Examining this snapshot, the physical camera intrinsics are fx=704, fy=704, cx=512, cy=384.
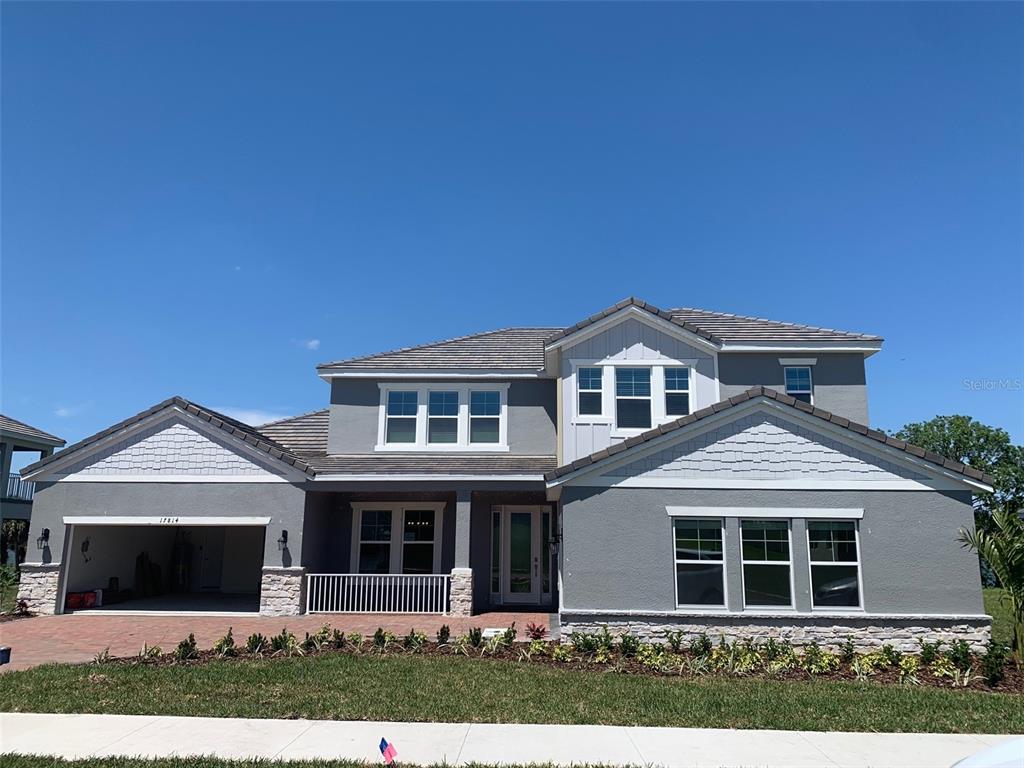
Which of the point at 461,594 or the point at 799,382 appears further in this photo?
the point at 799,382

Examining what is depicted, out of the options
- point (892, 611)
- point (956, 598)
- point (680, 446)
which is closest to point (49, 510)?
point (680, 446)

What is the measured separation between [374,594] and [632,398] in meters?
7.82

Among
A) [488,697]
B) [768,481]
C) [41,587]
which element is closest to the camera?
[488,697]

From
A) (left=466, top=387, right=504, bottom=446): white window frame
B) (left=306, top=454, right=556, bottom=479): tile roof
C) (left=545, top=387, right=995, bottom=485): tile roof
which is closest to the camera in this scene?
(left=545, top=387, right=995, bottom=485): tile roof

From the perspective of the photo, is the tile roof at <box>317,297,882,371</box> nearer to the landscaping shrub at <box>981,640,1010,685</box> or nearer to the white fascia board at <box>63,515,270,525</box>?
the white fascia board at <box>63,515,270,525</box>

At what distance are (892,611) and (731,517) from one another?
3.06 meters

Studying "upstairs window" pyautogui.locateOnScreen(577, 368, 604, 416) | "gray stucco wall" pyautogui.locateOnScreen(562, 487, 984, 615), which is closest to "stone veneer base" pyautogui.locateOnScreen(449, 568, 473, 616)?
"gray stucco wall" pyautogui.locateOnScreen(562, 487, 984, 615)

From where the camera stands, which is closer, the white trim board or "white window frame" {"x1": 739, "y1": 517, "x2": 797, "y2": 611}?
"white window frame" {"x1": 739, "y1": 517, "x2": 797, "y2": 611}

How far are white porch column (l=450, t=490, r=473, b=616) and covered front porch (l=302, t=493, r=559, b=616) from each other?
27 mm

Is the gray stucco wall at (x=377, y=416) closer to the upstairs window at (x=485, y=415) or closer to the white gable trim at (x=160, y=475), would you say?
the upstairs window at (x=485, y=415)

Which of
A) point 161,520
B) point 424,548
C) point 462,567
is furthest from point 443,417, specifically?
point 161,520

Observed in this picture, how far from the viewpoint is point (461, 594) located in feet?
52.5

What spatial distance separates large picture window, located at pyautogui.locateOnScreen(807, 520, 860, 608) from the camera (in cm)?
1233

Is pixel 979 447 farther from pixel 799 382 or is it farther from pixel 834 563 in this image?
pixel 834 563
